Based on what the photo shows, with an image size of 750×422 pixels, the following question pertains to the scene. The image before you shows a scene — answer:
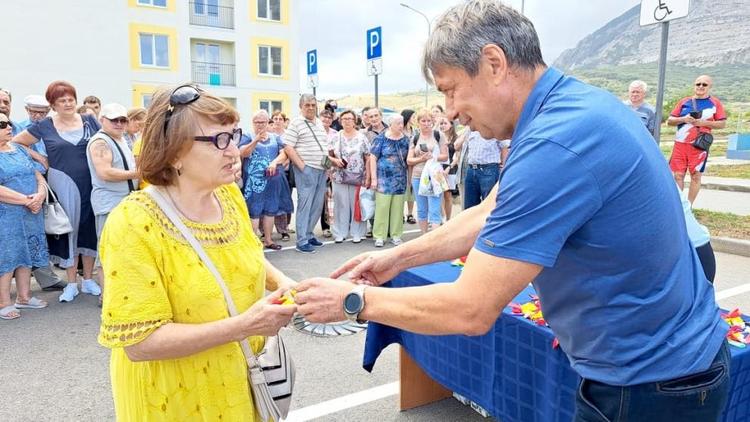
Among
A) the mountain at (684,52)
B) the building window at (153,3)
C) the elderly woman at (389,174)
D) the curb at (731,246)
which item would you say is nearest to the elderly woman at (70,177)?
the elderly woman at (389,174)

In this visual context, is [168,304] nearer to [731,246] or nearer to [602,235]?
[602,235]

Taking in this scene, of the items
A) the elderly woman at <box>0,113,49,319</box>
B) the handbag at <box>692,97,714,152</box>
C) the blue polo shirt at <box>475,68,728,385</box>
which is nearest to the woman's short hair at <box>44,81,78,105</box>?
the elderly woman at <box>0,113,49,319</box>

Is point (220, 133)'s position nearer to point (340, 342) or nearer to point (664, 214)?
point (664, 214)

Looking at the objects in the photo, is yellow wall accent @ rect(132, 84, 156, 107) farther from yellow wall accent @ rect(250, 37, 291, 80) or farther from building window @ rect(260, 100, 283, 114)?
building window @ rect(260, 100, 283, 114)

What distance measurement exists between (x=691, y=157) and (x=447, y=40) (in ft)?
28.0

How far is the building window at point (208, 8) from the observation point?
27.3 m

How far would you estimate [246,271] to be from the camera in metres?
1.85

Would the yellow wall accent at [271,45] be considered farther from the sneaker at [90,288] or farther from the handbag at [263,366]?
the handbag at [263,366]

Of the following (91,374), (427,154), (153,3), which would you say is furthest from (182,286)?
(153,3)

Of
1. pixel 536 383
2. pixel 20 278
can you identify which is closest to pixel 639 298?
pixel 536 383

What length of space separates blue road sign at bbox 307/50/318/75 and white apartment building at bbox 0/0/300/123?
13.8 meters

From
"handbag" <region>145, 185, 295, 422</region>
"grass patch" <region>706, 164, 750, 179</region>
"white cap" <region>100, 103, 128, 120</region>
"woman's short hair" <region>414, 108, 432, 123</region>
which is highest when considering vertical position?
"woman's short hair" <region>414, 108, 432, 123</region>

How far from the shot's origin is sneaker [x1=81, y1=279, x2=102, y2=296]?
547 centimetres

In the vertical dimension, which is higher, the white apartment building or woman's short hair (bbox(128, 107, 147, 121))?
the white apartment building
